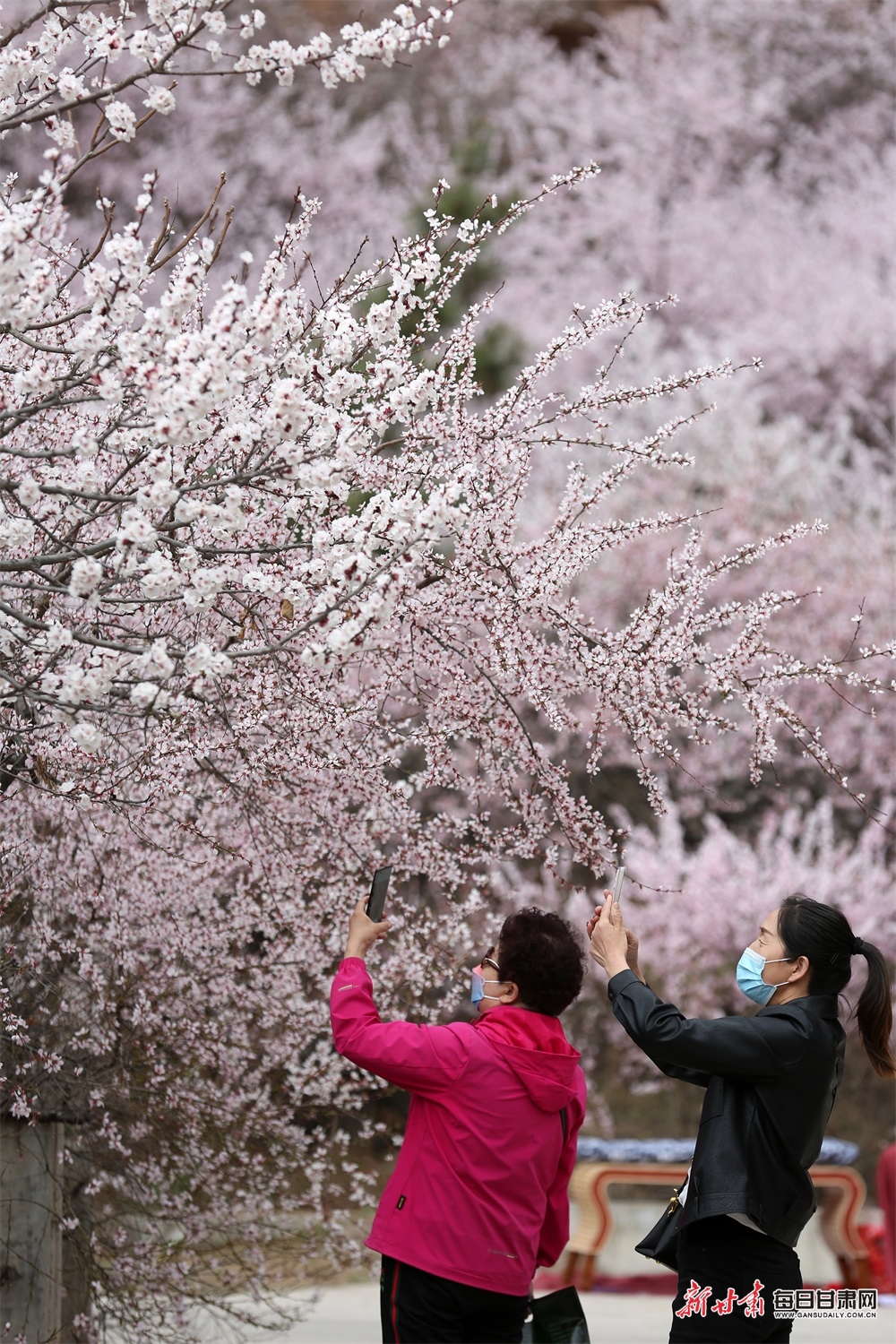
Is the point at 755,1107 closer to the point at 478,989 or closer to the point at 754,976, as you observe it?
the point at 754,976

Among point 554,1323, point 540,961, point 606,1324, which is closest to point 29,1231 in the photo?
point 554,1323

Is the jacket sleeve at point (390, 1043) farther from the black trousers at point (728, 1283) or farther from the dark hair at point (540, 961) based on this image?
the black trousers at point (728, 1283)

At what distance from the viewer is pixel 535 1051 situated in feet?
8.70

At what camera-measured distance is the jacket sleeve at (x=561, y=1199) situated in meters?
2.85

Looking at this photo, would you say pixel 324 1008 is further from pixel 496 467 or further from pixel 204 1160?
pixel 496 467

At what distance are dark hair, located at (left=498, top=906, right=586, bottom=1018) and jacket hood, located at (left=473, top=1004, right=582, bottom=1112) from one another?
0.13 ft

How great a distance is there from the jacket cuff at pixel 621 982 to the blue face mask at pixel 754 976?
0.88 ft

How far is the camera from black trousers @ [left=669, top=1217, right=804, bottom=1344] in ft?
8.39

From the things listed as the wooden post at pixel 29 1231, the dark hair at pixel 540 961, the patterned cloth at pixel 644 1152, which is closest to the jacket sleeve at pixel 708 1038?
the dark hair at pixel 540 961

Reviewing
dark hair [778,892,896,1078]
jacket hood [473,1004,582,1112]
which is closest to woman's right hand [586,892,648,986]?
jacket hood [473,1004,582,1112]

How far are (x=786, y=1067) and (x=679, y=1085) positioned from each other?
680cm

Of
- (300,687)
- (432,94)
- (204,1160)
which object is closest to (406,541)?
(300,687)

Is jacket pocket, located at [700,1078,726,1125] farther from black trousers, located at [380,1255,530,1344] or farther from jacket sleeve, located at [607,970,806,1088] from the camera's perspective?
black trousers, located at [380,1255,530,1344]

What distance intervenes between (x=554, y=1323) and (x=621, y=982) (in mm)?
741
